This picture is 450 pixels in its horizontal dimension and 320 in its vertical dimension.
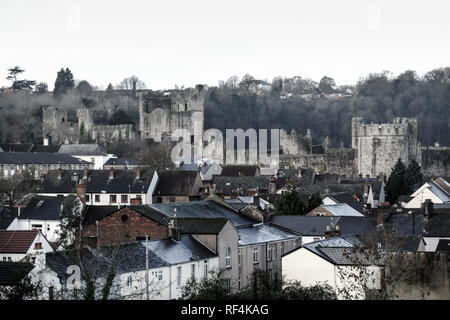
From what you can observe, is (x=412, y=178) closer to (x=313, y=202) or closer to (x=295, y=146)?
(x=313, y=202)

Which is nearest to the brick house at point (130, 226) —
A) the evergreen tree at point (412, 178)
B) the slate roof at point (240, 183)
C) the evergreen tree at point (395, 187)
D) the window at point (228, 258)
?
the window at point (228, 258)

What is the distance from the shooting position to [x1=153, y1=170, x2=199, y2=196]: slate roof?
50.3 metres

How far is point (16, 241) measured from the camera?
29.8m

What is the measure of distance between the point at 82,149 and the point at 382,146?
2885cm

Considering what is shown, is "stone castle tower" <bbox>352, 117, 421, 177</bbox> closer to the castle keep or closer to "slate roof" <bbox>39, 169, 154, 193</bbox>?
the castle keep

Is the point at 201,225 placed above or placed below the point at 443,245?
above

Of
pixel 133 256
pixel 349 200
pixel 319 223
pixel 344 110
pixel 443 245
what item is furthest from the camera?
pixel 344 110

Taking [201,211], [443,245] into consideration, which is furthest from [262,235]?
[443,245]

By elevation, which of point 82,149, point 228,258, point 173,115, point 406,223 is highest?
point 173,115

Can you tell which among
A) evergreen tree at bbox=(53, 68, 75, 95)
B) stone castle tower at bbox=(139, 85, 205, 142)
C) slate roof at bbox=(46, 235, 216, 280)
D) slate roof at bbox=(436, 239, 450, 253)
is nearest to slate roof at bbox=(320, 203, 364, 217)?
slate roof at bbox=(436, 239, 450, 253)

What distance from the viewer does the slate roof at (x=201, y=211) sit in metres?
30.7

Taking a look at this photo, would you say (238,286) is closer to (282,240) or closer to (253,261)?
(253,261)

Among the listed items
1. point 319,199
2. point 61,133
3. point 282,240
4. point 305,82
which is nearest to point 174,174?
point 319,199

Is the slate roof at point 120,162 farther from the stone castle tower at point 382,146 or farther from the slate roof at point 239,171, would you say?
the stone castle tower at point 382,146
